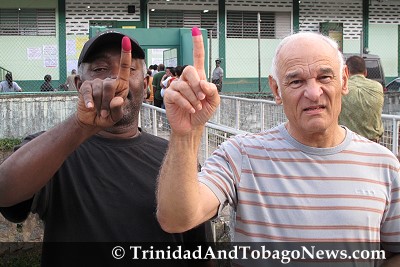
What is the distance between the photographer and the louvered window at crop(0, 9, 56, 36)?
69.2 ft

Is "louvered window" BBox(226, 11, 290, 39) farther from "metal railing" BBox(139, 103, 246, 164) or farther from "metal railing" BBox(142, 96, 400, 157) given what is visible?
"metal railing" BBox(139, 103, 246, 164)

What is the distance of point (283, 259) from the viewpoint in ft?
6.56

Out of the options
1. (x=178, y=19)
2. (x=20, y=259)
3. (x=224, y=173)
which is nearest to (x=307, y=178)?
(x=224, y=173)

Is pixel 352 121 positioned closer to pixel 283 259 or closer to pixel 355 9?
pixel 283 259

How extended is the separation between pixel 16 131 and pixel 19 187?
8.90 m

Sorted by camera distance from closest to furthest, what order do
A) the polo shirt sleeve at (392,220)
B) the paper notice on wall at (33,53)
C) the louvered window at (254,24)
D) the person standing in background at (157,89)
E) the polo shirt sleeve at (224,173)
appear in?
the polo shirt sleeve at (224,173), the polo shirt sleeve at (392,220), the person standing in background at (157,89), the paper notice on wall at (33,53), the louvered window at (254,24)

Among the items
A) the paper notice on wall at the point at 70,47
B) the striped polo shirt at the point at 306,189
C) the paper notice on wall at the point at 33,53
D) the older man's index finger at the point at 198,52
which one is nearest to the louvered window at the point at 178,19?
the paper notice on wall at the point at 70,47

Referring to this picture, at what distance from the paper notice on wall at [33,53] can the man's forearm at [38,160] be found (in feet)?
65.1

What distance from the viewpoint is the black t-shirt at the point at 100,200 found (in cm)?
205

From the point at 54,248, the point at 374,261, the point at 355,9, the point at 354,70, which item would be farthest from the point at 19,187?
the point at 355,9

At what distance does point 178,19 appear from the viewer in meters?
23.1

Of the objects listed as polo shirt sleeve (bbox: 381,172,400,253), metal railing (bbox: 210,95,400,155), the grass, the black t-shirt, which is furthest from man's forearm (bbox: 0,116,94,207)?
the grass

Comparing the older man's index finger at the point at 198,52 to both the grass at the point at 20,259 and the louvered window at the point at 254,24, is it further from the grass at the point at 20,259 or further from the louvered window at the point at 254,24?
the louvered window at the point at 254,24

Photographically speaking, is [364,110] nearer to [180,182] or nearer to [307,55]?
[307,55]
